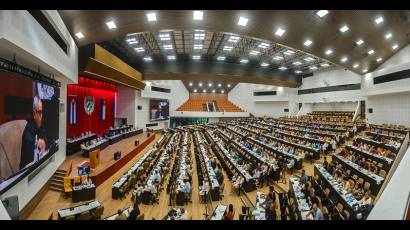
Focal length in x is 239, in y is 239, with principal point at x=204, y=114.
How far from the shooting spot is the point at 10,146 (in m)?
6.02

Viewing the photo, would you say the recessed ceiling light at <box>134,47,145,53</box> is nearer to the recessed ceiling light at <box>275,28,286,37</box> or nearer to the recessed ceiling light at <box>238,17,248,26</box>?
the recessed ceiling light at <box>238,17,248,26</box>

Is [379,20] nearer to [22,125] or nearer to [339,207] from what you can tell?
[339,207]

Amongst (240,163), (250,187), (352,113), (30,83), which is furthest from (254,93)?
(30,83)

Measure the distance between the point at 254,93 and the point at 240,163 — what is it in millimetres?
25281

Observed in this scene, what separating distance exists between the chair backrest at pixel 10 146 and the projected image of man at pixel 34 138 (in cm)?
27

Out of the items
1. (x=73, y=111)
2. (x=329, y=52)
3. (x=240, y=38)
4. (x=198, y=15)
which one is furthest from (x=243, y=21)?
(x=73, y=111)

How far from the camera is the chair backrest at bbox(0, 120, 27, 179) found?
5.64 m

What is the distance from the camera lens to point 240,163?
1206 centimetres

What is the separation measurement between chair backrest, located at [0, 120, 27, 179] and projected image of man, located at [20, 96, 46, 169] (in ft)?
0.87

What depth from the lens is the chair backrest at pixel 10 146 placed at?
18.5 ft

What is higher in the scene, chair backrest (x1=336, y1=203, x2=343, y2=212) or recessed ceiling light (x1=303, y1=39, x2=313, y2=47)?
recessed ceiling light (x1=303, y1=39, x2=313, y2=47)

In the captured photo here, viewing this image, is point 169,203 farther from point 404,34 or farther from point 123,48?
point 404,34

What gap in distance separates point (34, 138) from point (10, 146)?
1.58m

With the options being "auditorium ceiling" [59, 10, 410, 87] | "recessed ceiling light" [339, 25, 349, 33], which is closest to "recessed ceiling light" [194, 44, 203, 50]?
"auditorium ceiling" [59, 10, 410, 87]
